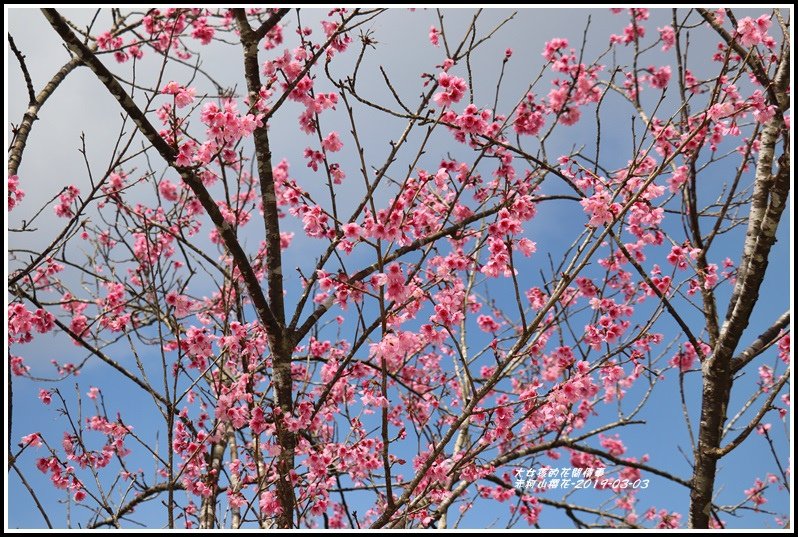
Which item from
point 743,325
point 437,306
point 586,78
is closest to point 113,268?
point 437,306

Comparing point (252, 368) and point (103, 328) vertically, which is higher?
point (103, 328)

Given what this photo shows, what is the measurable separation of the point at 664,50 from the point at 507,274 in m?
4.73

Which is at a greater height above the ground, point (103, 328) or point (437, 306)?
point (103, 328)

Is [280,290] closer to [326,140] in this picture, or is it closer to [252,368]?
[252,368]

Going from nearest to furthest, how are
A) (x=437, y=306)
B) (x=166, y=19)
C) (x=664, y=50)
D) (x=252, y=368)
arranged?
(x=437, y=306) < (x=252, y=368) < (x=166, y=19) < (x=664, y=50)

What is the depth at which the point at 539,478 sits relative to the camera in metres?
5.21

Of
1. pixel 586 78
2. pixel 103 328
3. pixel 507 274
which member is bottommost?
pixel 507 274

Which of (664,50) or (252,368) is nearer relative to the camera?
(252,368)

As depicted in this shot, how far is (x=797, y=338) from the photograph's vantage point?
399 centimetres

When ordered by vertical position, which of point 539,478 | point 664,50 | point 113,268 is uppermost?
point 664,50

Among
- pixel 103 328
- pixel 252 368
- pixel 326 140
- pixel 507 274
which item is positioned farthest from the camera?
pixel 103 328

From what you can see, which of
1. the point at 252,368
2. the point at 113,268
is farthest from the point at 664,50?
the point at 113,268

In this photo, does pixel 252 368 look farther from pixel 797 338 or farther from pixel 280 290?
pixel 797 338

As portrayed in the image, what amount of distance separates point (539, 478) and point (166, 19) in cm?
518
